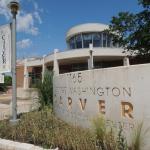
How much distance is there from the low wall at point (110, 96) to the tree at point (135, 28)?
630 centimetres

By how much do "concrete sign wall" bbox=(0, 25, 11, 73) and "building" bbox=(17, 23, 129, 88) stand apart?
27.2 m

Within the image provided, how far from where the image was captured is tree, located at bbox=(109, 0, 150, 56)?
47.5 ft

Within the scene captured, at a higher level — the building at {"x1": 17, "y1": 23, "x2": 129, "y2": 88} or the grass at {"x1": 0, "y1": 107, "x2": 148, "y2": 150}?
the building at {"x1": 17, "y1": 23, "x2": 129, "y2": 88}

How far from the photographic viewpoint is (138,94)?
6223 mm

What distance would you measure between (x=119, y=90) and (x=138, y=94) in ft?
1.95

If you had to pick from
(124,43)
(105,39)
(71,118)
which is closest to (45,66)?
(105,39)

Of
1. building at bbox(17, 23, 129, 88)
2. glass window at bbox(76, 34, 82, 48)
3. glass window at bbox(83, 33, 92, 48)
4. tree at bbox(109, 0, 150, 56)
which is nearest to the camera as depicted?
tree at bbox(109, 0, 150, 56)

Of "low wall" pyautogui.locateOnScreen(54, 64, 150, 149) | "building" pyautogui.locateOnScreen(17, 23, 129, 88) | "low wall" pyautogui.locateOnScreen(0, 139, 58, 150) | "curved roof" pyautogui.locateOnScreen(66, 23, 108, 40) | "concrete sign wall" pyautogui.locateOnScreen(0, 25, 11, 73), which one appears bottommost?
"low wall" pyautogui.locateOnScreen(0, 139, 58, 150)

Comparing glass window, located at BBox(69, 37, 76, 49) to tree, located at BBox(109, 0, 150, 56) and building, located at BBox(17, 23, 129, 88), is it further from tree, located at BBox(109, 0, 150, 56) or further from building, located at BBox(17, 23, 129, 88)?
tree, located at BBox(109, 0, 150, 56)

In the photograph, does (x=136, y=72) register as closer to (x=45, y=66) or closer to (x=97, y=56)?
(x=97, y=56)

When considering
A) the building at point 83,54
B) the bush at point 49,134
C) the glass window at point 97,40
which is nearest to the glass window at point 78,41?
the building at point 83,54

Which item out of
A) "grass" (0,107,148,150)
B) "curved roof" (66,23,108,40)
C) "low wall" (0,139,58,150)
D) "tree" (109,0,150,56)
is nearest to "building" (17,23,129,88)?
"curved roof" (66,23,108,40)

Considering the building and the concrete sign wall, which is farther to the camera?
the building

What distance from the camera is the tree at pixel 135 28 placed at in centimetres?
1448
